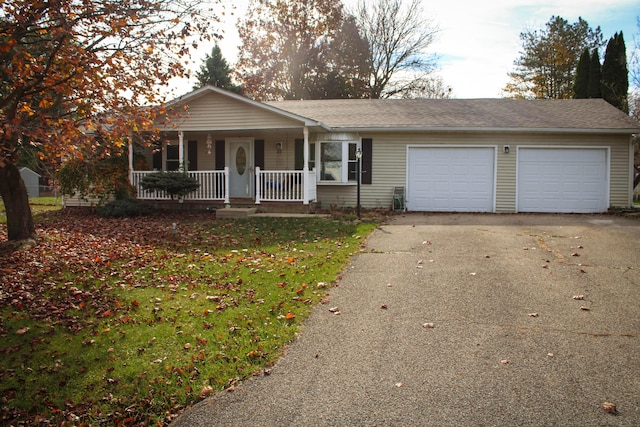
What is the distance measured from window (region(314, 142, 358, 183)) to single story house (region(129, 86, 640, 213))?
0.03 metres

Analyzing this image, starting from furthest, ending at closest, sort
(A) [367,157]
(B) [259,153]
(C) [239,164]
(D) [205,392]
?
(C) [239,164], (B) [259,153], (A) [367,157], (D) [205,392]

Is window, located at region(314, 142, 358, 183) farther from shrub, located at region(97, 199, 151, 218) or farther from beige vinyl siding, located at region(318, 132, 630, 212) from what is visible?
shrub, located at region(97, 199, 151, 218)

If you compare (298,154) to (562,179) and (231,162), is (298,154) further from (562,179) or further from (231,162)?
(562,179)

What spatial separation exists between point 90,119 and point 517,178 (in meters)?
13.3

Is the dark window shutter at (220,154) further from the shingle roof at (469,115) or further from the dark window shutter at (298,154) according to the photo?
the shingle roof at (469,115)

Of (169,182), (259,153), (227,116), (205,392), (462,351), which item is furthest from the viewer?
(259,153)

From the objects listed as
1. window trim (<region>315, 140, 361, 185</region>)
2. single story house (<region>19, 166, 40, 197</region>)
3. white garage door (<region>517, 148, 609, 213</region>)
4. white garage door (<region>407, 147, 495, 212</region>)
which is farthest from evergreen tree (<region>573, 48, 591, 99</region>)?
single story house (<region>19, 166, 40, 197</region>)

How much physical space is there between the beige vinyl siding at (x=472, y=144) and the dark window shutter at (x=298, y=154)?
3.46 feet

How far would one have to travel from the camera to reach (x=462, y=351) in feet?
15.0

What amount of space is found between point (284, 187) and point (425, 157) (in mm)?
4815

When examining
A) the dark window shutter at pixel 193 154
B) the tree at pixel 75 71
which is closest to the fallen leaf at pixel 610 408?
the tree at pixel 75 71

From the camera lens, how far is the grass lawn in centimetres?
404

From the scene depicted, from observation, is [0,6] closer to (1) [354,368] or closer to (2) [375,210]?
(1) [354,368]

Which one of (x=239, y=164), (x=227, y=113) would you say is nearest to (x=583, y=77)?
(x=239, y=164)
